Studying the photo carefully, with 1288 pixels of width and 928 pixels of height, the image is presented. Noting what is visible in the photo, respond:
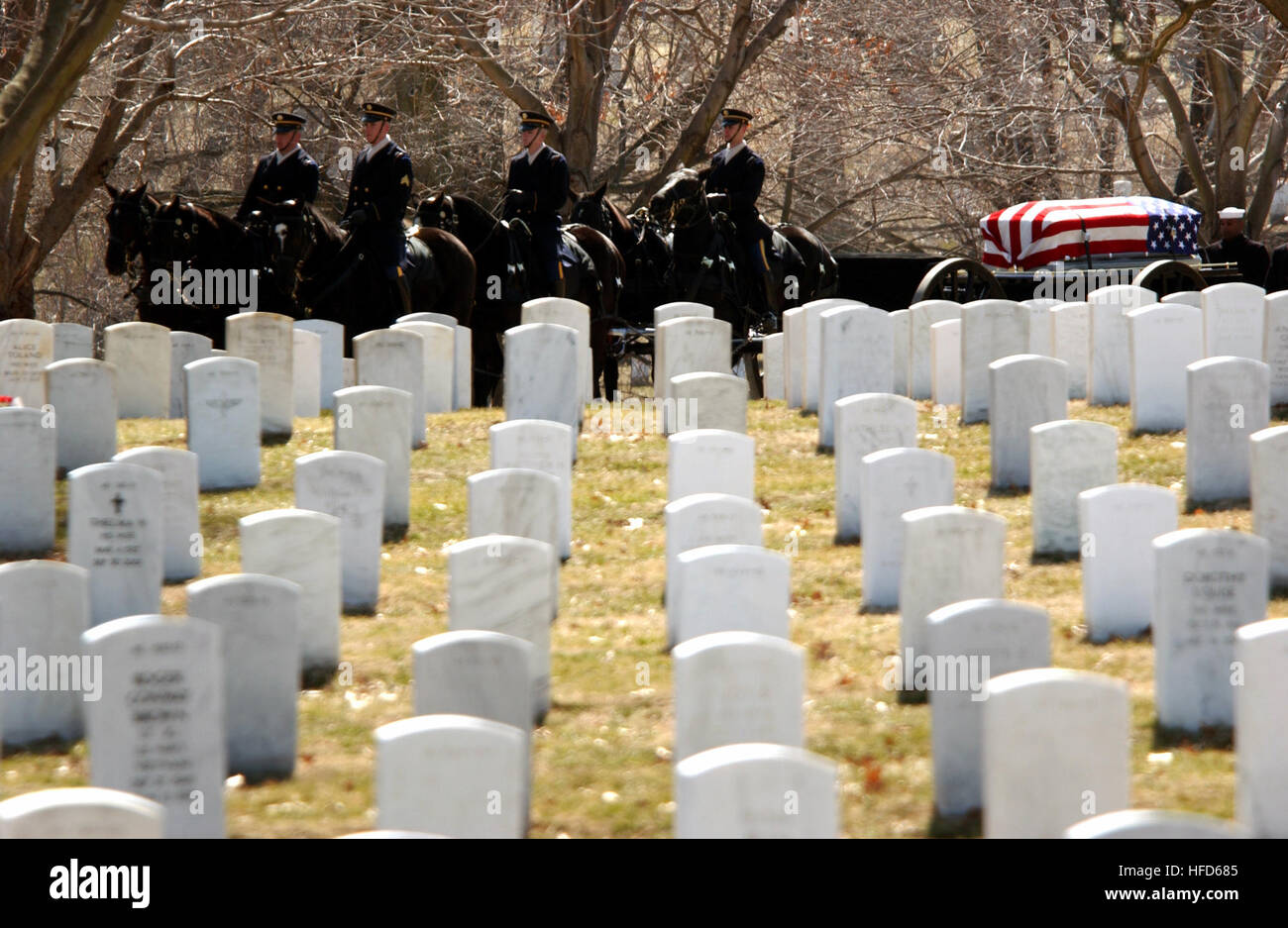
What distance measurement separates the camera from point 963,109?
70.7ft

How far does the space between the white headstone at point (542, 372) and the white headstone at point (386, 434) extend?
1579mm

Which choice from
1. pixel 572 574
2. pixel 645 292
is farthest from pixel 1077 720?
pixel 645 292

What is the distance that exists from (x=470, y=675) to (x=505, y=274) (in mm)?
9566

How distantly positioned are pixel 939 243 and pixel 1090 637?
22.4m

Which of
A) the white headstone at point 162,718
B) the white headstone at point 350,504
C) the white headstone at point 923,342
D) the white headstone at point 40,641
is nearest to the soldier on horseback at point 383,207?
the white headstone at point 923,342

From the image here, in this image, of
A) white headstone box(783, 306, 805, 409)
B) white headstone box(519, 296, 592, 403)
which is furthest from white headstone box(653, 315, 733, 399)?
white headstone box(783, 306, 805, 409)

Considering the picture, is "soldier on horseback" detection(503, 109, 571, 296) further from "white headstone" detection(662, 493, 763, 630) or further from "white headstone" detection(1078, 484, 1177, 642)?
"white headstone" detection(1078, 484, 1177, 642)

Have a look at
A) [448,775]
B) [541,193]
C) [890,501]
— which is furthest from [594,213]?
[448,775]

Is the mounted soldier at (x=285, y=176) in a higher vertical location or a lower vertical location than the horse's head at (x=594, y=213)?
lower

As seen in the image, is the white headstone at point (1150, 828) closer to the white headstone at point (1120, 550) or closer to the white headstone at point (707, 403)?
the white headstone at point (1120, 550)

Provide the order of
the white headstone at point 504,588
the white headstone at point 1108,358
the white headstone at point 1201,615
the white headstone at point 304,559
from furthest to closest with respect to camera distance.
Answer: the white headstone at point 1108,358, the white headstone at point 304,559, the white headstone at point 504,588, the white headstone at point 1201,615

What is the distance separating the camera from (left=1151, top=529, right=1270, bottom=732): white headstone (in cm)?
539

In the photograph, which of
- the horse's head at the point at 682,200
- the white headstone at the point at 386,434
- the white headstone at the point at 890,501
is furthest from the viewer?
the horse's head at the point at 682,200

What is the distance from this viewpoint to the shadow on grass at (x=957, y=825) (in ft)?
15.2
